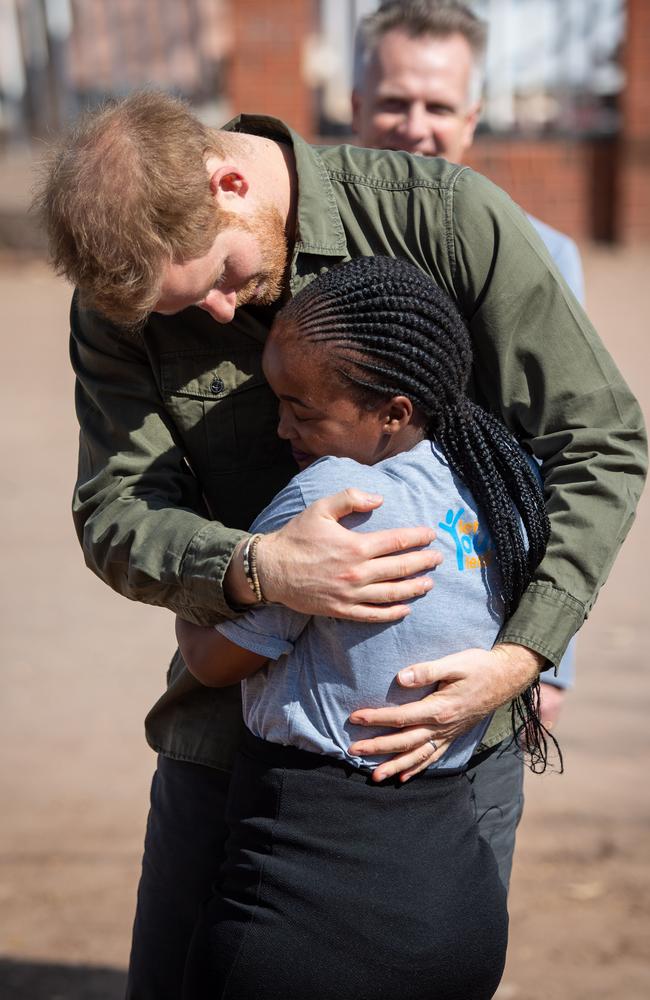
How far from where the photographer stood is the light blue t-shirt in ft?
6.02

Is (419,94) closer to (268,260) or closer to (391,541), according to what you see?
(268,260)

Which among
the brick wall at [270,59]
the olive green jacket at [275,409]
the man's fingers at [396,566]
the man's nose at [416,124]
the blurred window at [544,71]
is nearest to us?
A: the man's fingers at [396,566]

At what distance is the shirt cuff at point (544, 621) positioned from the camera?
6.39 ft

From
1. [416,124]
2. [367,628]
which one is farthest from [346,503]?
[416,124]

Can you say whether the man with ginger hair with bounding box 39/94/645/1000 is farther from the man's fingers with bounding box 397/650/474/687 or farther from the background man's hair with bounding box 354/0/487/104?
the background man's hair with bounding box 354/0/487/104

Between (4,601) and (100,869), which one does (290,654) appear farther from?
(4,601)

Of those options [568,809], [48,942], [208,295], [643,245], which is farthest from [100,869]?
[643,245]

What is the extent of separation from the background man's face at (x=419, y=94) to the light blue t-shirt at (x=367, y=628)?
1724mm

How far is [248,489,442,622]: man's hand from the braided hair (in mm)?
171

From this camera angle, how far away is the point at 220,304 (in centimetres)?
208

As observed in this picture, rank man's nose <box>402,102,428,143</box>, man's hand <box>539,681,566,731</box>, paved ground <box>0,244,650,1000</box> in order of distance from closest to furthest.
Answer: man's hand <box>539,681,566,731</box> < man's nose <box>402,102,428,143</box> < paved ground <box>0,244,650,1000</box>

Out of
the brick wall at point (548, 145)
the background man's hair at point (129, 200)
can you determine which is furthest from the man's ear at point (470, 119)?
the brick wall at point (548, 145)

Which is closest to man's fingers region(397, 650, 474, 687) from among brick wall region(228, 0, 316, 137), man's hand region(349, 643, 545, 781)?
man's hand region(349, 643, 545, 781)

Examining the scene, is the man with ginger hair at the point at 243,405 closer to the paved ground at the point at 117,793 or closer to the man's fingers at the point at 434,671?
the man's fingers at the point at 434,671
